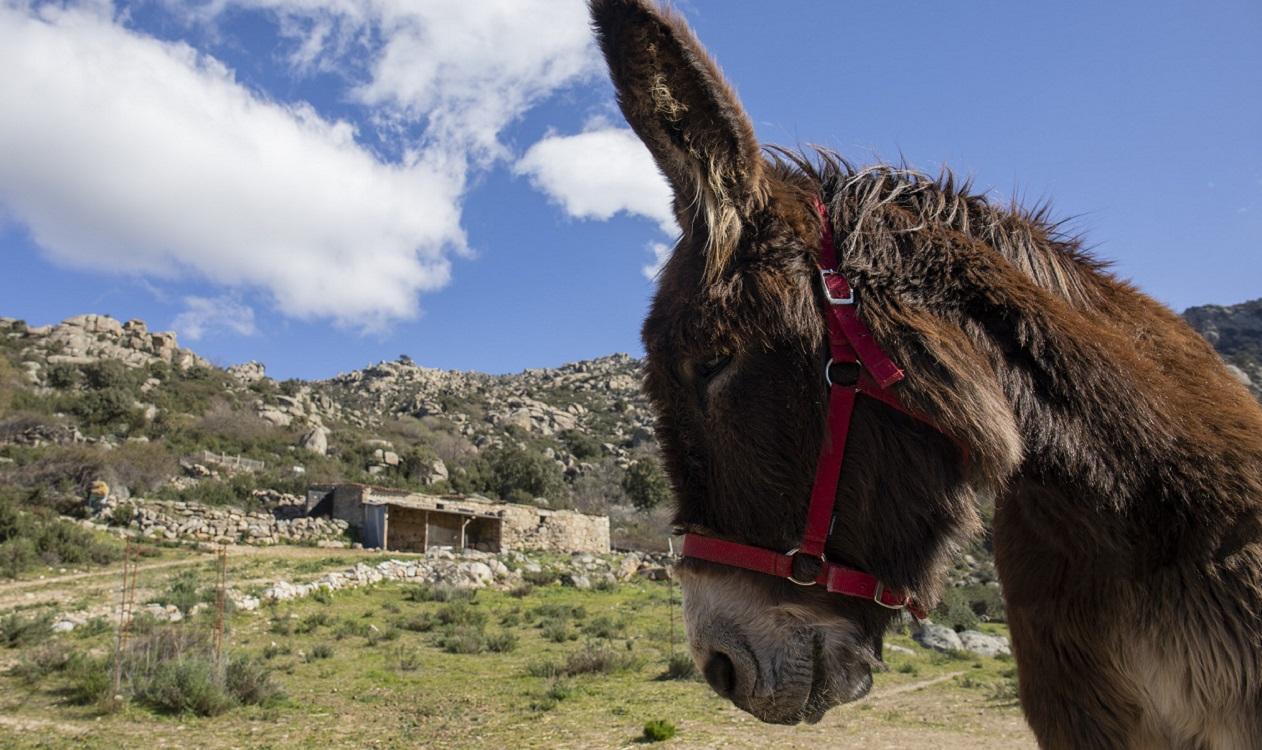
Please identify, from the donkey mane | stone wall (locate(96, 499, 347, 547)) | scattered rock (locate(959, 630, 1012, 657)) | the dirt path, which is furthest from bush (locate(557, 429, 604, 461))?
the donkey mane

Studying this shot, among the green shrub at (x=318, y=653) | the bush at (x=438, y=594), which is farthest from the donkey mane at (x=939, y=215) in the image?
the bush at (x=438, y=594)

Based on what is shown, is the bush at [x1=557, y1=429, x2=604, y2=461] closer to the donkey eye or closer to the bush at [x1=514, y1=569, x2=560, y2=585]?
the bush at [x1=514, y1=569, x2=560, y2=585]

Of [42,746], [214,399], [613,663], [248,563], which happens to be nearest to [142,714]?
[42,746]

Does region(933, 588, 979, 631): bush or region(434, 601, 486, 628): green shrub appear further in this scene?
region(933, 588, 979, 631): bush

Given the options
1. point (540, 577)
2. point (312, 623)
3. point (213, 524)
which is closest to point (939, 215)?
point (312, 623)

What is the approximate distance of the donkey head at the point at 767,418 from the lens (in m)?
1.77

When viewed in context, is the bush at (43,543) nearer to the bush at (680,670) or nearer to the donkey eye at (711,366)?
the bush at (680,670)

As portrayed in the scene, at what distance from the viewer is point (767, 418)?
1.86 metres

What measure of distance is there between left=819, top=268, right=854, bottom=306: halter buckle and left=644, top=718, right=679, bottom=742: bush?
26.8ft

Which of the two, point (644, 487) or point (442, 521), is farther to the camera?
point (644, 487)

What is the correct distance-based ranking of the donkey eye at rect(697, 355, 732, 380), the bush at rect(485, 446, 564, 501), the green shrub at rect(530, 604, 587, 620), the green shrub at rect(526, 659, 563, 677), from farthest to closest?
the bush at rect(485, 446, 564, 501), the green shrub at rect(530, 604, 587, 620), the green shrub at rect(526, 659, 563, 677), the donkey eye at rect(697, 355, 732, 380)

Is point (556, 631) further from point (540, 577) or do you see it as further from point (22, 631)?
point (540, 577)

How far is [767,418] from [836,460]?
0.19 m

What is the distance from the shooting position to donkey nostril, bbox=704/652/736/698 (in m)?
1.82
